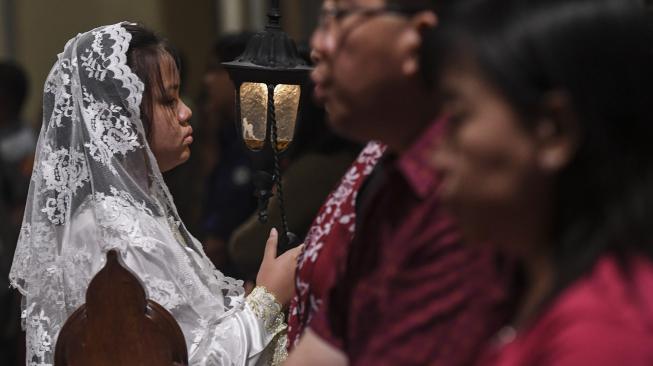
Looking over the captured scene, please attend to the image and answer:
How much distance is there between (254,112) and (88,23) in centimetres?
782

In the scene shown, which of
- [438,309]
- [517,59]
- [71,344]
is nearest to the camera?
[517,59]

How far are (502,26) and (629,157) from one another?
25 centimetres

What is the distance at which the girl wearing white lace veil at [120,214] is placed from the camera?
3492 millimetres

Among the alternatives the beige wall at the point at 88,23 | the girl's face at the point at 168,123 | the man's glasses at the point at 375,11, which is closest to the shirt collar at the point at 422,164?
the man's glasses at the point at 375,11

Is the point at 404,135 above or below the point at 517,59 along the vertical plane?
below

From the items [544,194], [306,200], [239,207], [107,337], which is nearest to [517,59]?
[544,194]

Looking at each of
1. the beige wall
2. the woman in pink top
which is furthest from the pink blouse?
the beige wall

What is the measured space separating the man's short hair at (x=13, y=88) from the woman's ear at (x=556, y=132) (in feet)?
22.9

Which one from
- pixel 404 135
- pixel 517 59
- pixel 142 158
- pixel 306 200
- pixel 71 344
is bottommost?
pixel 306 200

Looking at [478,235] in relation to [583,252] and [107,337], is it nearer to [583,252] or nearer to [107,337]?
[583,252]

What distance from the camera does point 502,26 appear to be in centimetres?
183

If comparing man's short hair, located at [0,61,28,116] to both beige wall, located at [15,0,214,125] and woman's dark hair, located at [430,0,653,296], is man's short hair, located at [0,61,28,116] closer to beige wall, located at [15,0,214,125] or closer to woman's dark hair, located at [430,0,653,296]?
beige wall, located at [15,0,214,125]

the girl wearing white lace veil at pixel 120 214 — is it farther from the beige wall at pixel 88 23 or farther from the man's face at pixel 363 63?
the beige wall at pixel 88 23

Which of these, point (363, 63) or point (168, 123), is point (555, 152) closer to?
point (363, 63)
